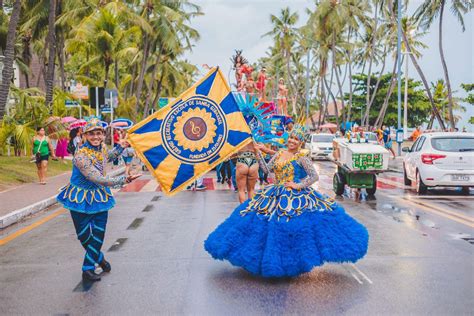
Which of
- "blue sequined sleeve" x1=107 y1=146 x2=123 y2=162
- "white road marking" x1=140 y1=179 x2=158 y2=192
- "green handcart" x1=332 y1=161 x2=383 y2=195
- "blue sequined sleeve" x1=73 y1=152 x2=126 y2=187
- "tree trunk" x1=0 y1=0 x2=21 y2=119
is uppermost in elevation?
"tree trunk" x1=0 y1=0 x2=21 y2=119

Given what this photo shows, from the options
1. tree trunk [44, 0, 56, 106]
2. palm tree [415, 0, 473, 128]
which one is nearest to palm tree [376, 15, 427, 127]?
palm tree [415, 0, 473, 128]

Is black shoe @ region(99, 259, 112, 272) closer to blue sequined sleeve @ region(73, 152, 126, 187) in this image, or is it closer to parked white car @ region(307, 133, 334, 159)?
blue sequined sleeve @ region(73, 152, 126, 187)

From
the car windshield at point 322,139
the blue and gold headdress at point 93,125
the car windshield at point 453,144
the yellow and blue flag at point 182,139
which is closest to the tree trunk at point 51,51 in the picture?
the car windshield at point 322,139

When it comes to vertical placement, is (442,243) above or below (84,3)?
below

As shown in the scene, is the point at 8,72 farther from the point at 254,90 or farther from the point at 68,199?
the point at 68,199

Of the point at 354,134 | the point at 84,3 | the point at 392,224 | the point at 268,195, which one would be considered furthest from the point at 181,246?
the point at 84,3

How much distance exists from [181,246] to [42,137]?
34.6ft

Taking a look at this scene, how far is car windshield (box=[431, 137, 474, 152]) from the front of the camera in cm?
1573

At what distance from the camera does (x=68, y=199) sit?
6.80 metres

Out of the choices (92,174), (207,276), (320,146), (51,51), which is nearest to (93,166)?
(92,174)

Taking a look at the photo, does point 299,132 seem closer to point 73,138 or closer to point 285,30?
point 73,138

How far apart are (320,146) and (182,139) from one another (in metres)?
28.9

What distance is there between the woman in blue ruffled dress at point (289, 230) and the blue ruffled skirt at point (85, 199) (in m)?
1.23

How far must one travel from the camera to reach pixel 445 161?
1559 centimetres
